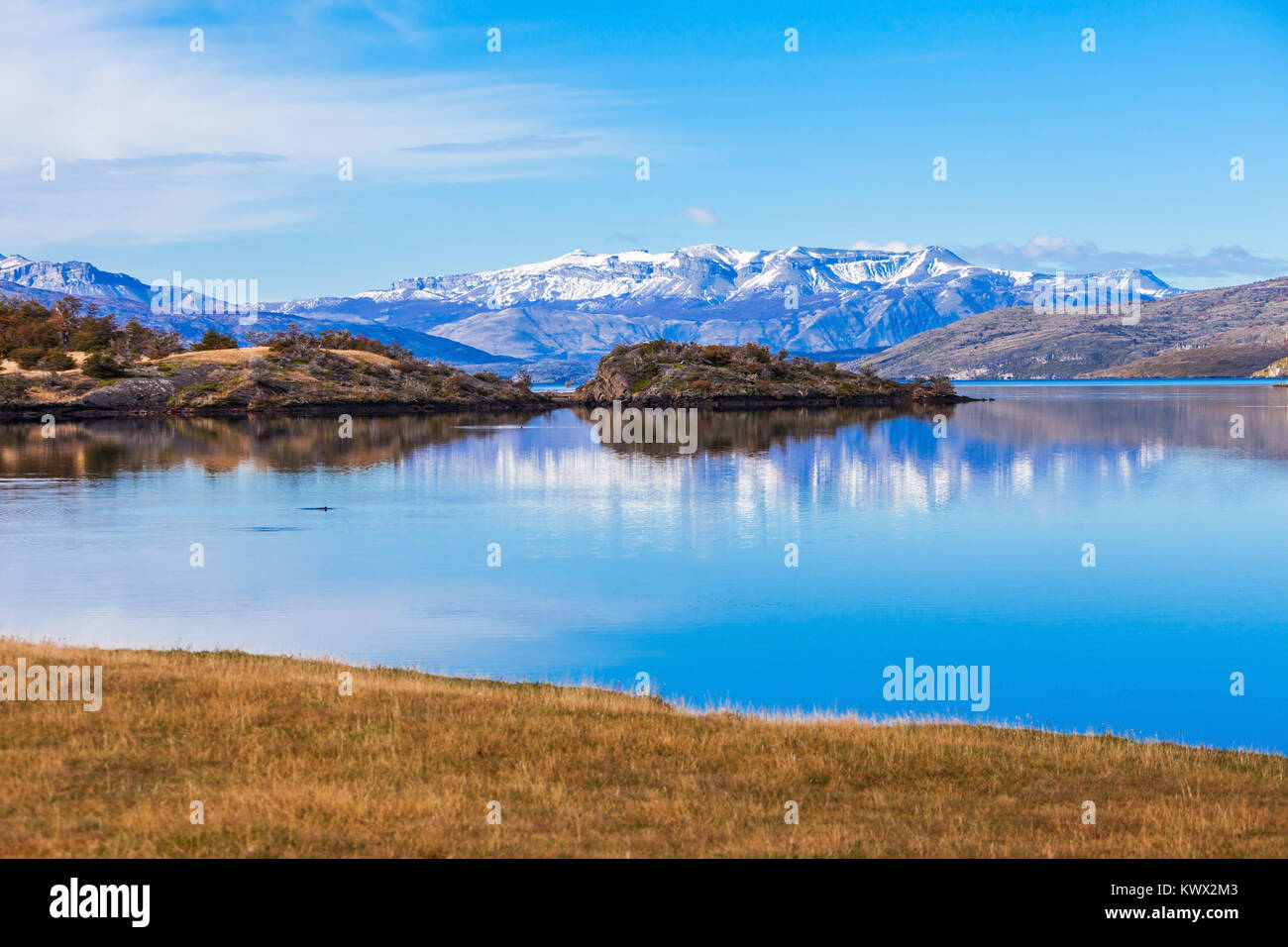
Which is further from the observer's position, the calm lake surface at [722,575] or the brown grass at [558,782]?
the calm lake surface at [722,575]

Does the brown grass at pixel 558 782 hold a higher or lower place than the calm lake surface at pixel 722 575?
higher

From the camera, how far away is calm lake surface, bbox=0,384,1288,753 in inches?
1467

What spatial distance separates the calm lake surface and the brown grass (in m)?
9.91

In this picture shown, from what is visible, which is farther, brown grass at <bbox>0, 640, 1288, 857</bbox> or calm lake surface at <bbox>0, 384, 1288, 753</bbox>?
calm lake surface at <bbox>0, 384, 1288, 753</bbox>

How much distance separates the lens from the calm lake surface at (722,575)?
37.2 m

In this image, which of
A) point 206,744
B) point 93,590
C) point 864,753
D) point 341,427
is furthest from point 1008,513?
point 341,427

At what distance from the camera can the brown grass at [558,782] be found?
15.8 metres

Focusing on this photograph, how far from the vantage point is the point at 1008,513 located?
256 feet

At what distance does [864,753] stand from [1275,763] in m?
8.00

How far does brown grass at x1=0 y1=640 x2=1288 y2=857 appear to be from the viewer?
1580 cm

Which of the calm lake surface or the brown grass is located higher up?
the brown grass

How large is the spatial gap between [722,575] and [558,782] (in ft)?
118

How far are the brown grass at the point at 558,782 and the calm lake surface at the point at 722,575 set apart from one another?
32.5 ft
